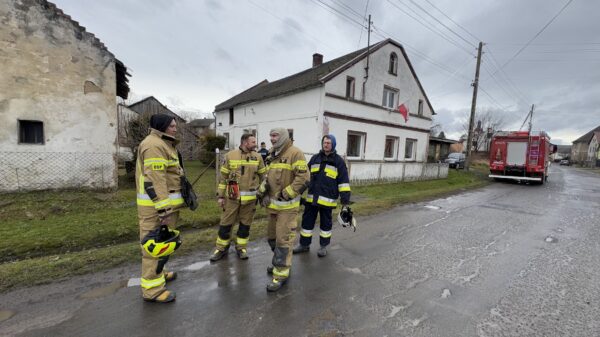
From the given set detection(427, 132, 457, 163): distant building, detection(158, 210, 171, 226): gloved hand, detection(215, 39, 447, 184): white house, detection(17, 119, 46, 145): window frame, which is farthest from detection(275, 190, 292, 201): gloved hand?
detection(427, 132, 457, 163): distant building

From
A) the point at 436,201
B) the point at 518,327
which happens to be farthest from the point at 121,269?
the point at 436,201

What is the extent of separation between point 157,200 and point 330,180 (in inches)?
89.1

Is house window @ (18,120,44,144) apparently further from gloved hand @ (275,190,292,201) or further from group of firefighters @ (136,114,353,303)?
gloved hand @ (275,190,292,201)

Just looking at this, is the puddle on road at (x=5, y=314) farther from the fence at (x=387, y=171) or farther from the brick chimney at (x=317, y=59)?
the brick chimney at (x=317, y=59)

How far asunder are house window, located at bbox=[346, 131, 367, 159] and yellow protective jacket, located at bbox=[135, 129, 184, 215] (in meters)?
12.6

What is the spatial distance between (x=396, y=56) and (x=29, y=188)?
1779cm

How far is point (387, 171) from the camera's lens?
13.1 meters

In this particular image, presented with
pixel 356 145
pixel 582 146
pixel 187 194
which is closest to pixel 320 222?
pixel 187 194

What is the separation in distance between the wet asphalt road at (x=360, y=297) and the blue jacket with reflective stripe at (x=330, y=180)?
96cm

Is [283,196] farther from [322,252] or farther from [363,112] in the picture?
[363,112]

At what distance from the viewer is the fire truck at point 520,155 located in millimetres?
15055

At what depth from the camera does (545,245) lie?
4.84m

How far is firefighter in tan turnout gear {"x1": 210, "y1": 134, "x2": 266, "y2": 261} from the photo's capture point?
367cm

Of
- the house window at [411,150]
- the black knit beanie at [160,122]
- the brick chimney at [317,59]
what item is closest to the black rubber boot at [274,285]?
the black knit beanie at [160,122]
